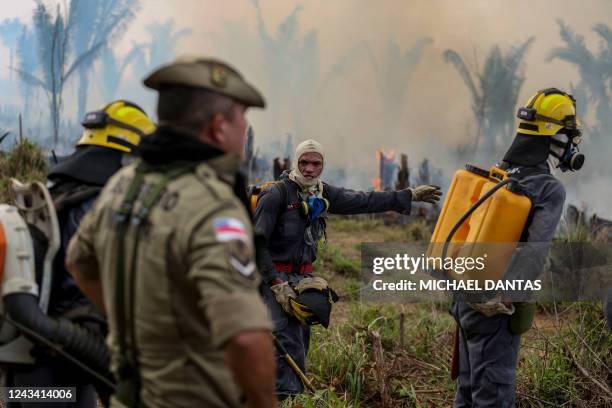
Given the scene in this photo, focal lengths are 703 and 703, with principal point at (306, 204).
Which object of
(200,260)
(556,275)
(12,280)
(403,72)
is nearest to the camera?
(200,260)

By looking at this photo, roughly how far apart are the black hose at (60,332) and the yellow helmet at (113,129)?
0.72 metres

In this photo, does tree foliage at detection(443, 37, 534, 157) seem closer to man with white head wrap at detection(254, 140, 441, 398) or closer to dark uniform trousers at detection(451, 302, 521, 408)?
man with white head wrap at detection(254, 140, 441, 398)

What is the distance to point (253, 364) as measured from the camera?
163 centimetres

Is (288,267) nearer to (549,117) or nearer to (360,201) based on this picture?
(360,201)

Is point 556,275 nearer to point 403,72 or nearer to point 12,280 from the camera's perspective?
point 12,280

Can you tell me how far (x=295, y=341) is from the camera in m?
4.59

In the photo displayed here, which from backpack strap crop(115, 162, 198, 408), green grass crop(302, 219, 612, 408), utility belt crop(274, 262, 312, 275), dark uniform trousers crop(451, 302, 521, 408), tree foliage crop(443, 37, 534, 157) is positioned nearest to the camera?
backpack strap crop(115, 162, 198, 408)

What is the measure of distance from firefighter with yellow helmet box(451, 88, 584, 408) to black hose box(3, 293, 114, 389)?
1852 mm

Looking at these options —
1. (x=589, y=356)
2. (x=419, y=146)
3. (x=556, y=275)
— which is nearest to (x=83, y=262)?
(x=589, y=356)

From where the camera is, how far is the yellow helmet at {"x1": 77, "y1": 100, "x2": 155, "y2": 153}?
2.90 m

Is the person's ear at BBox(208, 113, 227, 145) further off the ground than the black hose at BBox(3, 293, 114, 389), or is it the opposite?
the person's ear at BBox(208, 113, 227, 145)

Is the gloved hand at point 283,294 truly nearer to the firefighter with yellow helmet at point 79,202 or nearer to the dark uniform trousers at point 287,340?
the dark uniform trousers at point 287,340

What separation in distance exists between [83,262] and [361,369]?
2.85 m

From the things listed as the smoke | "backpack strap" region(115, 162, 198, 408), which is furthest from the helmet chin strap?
the smoke
